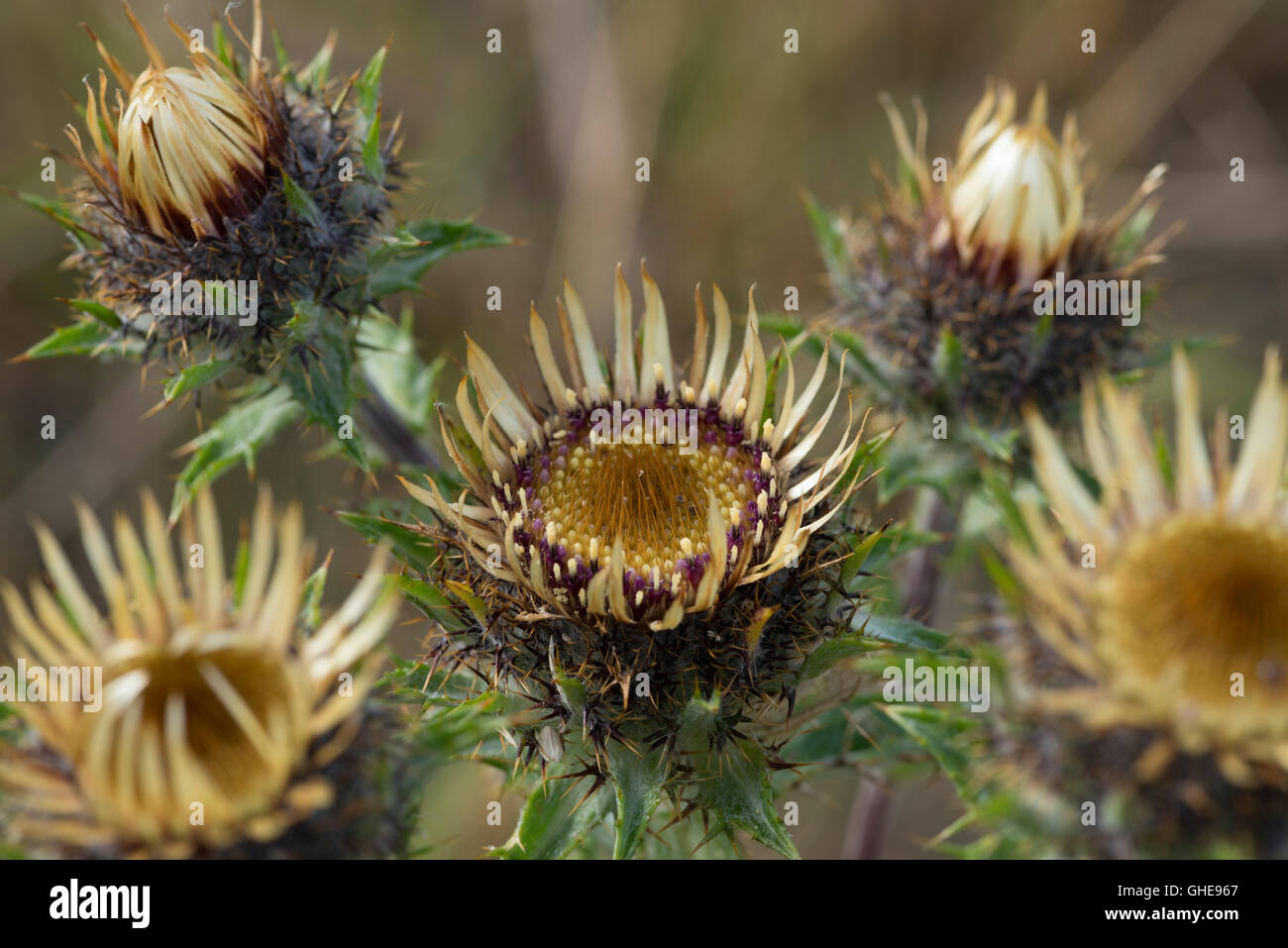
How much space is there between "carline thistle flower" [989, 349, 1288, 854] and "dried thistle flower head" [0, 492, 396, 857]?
1488mm

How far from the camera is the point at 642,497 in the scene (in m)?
2.67

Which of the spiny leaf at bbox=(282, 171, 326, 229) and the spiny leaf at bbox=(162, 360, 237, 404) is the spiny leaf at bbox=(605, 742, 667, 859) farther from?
the spiny leaf at bbox=(282, 171, 326, 229)

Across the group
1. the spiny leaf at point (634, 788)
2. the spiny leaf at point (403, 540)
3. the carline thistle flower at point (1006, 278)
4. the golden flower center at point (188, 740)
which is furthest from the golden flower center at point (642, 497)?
the carline thistle flower at point (1006, 278)

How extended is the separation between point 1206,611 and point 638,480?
138 centimetres

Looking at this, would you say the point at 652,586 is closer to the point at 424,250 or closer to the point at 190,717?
the point at 190,717

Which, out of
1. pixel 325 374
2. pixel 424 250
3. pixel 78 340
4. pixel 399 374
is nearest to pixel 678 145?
pixel 399 374

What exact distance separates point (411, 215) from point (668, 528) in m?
1.62

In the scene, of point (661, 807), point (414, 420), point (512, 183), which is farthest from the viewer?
point (512, 183)

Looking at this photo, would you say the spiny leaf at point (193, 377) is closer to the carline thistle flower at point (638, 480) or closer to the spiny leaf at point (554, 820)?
the carline thistle flower at point (638, 480)

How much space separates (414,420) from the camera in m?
3.92

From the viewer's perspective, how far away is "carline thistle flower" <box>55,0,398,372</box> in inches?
113

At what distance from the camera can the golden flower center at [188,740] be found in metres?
1.93
